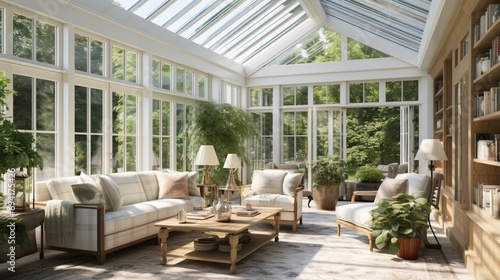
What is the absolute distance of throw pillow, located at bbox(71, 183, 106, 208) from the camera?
→ 4.70 metres

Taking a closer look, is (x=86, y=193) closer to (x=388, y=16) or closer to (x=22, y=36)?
(x=22, y=36)

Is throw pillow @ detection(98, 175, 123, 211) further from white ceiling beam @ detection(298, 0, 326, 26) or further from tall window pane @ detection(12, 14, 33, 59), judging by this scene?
white ceiling beam @ detection(298, 0, 326, 26)

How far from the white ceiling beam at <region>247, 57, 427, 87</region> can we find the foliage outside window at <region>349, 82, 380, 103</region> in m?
0.32

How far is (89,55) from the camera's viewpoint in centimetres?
602

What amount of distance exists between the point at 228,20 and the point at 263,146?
12.1 feet

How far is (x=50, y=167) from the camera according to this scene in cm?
538

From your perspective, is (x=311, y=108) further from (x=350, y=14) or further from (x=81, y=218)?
(x=81, y=218)

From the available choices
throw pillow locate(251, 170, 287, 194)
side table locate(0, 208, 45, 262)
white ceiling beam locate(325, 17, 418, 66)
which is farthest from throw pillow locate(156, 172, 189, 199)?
white ceiling beam locate(325, 17, 418, 66)

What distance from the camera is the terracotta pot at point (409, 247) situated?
477 cm

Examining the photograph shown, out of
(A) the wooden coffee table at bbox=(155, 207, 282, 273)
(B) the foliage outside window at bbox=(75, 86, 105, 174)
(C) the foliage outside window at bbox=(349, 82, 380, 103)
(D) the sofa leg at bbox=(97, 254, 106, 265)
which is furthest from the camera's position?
(C) the foliage outside window at bbox=(349, 82, 380, 103)

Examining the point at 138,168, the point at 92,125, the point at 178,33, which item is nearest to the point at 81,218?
the point at 92,125

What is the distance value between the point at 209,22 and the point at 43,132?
3876 mm

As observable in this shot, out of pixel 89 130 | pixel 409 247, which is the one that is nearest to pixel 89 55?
pixel 89 130

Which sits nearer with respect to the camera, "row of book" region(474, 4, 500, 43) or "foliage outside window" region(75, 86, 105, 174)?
"row of book" region(474, 4, 500, 43)
